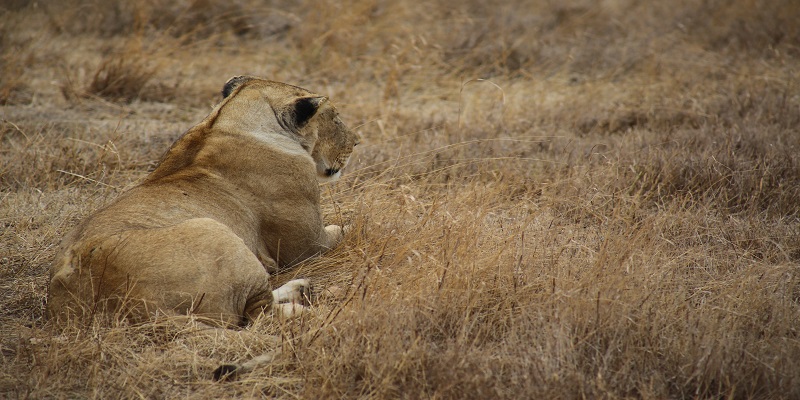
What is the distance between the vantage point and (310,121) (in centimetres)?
505

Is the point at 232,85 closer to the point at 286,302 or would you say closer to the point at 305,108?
the point at 305,108

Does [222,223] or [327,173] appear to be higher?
[222,223]

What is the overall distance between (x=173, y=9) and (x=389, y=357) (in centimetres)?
809

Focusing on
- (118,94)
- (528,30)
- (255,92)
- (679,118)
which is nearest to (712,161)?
(679,118)

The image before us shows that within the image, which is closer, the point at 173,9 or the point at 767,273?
Answer: the point at 767,273

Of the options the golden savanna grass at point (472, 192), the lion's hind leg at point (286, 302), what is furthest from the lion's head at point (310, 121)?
the lion's hind leg at point (286, 302)

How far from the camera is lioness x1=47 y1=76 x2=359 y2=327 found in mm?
3572

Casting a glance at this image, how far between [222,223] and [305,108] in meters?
1.08

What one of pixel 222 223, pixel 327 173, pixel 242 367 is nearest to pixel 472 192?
pixel 327 173

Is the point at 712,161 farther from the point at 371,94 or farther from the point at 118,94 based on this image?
the point at 118,94

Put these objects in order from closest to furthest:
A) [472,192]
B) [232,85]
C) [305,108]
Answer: [305,108] → [232,85] → [472,192]

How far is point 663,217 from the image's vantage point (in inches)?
199

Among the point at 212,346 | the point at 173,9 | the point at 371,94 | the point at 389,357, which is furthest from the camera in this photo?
the point at 173,9

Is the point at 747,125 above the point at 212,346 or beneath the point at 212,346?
beneath
